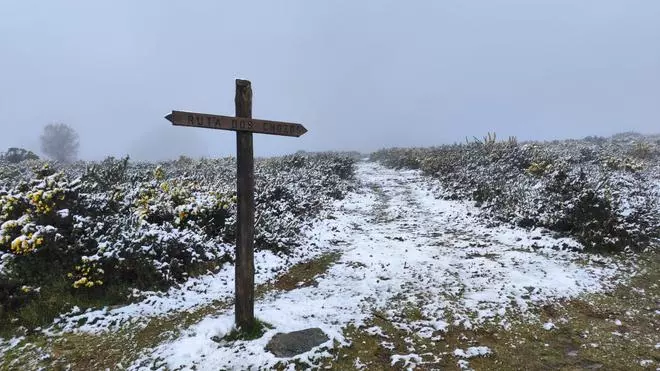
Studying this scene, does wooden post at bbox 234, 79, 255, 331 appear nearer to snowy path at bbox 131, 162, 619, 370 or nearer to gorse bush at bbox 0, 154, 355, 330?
snowy path at bbox 131, 162, 619, 370

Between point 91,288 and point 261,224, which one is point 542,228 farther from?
point 91,288

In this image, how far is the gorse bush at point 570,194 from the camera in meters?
9.01

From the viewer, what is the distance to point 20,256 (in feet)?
21.1

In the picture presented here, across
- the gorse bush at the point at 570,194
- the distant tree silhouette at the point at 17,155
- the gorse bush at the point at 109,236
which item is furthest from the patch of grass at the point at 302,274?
the distant tree silhouette at the point at 17,155

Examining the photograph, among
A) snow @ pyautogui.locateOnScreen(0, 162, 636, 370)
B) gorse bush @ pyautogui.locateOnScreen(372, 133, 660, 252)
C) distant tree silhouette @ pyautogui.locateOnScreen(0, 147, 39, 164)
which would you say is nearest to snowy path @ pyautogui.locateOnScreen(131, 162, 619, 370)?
snow @ pyautogui.locateOnScreen(0, 162, 636, 370)

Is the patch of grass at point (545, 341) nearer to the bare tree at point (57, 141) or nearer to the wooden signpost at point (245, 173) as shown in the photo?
the wooden signpost at point (245, 173)

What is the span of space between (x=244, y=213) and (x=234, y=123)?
121 centimetres

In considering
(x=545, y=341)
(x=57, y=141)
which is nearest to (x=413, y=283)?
(x=545, y=341)

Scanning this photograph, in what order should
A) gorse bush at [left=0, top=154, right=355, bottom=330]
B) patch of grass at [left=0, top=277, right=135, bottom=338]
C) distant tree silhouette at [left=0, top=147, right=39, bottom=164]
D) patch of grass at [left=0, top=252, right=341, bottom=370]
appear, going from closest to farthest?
patch of grass at [left=0, top=252, right=341, bottom=370] → patch of grass at [left=0, top=277, right=135, bottom=338] → gorse bush at [left=0, top=154, right=355, bottom=330] → distant tree silhouette at [left=0, top=147, right=39, bottom=164]

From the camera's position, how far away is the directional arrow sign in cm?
460

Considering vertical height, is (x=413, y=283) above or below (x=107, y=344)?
above

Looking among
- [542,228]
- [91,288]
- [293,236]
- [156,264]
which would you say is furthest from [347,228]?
[91,288]

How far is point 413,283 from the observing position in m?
7.46

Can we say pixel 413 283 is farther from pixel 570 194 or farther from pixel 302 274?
pixel 570 194
